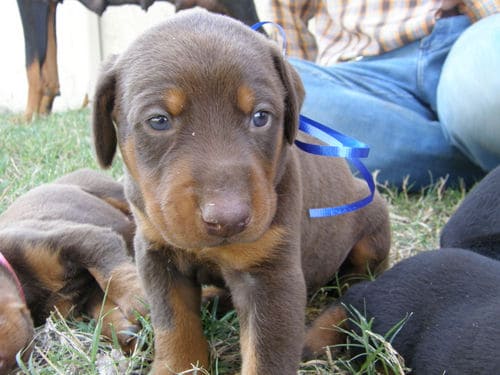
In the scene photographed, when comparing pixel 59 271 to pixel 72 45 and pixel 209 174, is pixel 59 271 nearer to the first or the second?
pixel 209 174

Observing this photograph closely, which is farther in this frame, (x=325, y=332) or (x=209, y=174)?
(x=325, y=332)

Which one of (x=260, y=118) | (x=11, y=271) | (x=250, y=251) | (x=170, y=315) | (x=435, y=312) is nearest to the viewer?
(x=260, y=118)

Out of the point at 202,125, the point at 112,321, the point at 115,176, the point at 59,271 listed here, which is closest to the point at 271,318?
the point at 202,125

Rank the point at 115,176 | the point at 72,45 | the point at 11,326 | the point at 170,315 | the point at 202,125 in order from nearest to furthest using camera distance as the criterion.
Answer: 1. the point at 202,125
2. the point at 170,315
3. the point at 11,326
4. the point at 115,176
5. the point at 72,45

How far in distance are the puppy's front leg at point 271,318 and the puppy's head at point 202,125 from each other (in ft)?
0.90

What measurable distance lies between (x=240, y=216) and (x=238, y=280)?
0.52m

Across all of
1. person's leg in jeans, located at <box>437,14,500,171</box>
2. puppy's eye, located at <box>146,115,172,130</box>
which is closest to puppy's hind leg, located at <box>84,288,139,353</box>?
puppy's eye, located at <box>146,115,172,130</box>

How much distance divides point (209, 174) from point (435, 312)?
3.44 feet

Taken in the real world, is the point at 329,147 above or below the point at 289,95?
below

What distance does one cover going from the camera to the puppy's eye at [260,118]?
2.01 m

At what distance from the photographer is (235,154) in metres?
1.90

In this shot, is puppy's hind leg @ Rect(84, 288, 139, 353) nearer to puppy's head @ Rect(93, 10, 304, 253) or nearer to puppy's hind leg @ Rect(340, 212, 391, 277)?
puppy's head @ Rect(93, 10, 304, 253)

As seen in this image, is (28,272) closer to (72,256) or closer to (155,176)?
(72,256)

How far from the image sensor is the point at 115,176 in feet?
16.9
